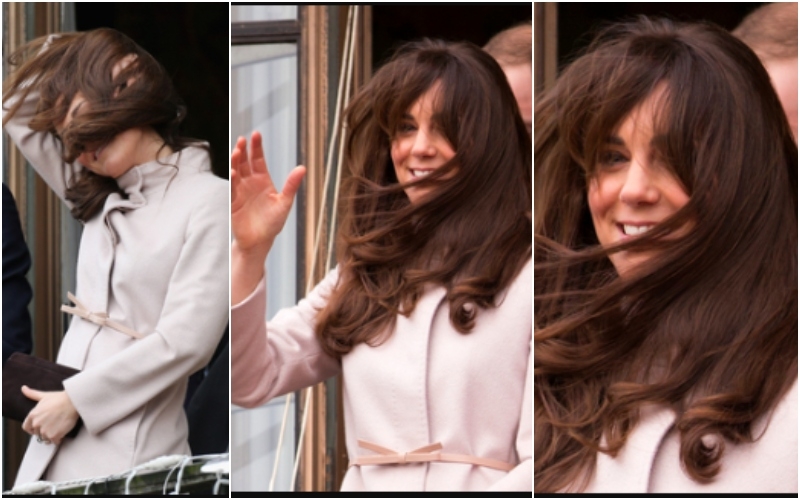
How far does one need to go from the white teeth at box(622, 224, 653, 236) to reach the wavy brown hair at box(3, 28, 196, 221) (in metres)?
1.03

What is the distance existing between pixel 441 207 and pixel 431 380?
0.38 meters

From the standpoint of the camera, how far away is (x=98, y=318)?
105 inches

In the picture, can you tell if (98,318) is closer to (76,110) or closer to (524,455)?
(76,110)

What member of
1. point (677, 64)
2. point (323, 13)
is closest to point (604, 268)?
point (677, 64)

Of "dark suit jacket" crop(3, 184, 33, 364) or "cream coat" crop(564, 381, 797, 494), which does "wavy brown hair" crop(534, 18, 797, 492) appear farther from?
"dark suit jacket" crop(3, 184, 33, 364)

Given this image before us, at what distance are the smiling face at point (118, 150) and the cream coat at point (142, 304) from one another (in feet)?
0.08

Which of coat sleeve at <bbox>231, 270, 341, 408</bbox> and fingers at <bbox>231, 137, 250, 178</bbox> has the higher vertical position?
fingers at <bbox>231, 137, 250, 178</bbox>

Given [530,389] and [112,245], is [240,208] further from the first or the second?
[530,389]

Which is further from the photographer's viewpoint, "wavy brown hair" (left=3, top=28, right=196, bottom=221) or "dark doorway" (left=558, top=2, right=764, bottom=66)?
"wavy brown hair" (left=3, top=28, right=196, bottom=221)

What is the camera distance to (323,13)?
2.69m

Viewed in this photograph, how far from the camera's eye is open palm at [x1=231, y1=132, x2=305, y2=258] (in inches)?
104

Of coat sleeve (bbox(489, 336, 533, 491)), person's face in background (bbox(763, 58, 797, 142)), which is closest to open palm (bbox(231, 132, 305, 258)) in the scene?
coat sleeve (bbox(489, 336, 533, 491))

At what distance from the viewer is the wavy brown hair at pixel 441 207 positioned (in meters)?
2.54

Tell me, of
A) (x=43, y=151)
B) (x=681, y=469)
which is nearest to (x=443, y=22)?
(x=43, y=151)
